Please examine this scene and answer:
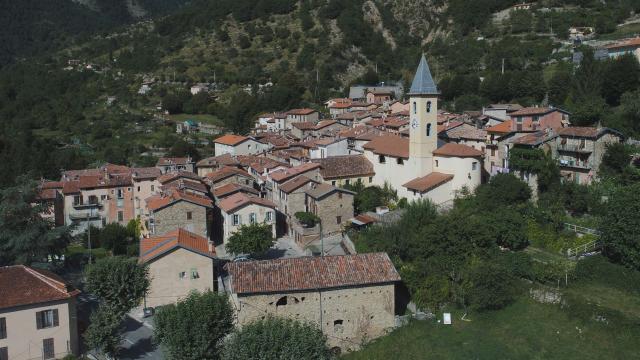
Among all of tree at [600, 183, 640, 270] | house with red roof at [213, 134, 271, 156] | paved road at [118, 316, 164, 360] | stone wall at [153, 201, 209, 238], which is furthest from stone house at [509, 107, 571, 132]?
house with red roof at [213, 134, 271, 156]

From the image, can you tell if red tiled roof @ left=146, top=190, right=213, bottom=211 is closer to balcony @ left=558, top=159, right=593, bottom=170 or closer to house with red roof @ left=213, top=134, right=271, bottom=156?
house with red roof @ left=213, top=134, right=271, bottom=156

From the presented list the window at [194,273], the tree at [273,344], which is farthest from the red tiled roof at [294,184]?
the tree at [273,344]

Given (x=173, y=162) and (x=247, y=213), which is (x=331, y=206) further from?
(x=173, y=162)

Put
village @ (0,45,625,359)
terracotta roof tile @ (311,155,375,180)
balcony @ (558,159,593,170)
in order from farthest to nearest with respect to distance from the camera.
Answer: terracotta roof tile @ (311,155,375,180), balcony @ (558,159,593,170), village @ (0,45,625,359)

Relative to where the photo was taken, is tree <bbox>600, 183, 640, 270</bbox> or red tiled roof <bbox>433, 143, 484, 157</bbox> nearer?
tree <bbox>600, 183, 640, 270</bbox>

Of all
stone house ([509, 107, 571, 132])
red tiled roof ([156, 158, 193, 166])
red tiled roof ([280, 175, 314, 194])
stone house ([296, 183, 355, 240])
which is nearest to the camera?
stone house ([509, 107, 571, 132])

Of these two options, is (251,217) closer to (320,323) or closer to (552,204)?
(320,323)

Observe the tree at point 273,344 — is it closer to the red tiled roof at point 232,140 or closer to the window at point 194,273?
the window at point 194,273

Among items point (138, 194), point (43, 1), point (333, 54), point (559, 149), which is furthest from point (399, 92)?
point (43, 1)
